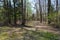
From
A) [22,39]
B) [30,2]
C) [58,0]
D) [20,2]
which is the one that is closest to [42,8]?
[30,2]

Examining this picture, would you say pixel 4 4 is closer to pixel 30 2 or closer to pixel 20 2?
pixel 20 2

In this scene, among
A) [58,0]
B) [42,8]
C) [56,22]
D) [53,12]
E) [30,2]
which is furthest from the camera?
[30,2]

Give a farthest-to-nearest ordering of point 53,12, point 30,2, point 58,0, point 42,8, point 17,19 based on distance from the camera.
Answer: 1. point 30,2
2. point 42,8
3. point 58,0
4. point 17,19
5. point 53,12

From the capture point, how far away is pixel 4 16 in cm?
1199

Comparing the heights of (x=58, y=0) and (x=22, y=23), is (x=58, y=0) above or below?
above

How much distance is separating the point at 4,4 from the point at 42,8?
6.40 m

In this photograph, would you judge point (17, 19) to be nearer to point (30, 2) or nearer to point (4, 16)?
point (4, 16)

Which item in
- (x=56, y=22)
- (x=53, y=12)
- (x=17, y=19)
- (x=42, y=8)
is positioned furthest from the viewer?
(x=42, y=8)

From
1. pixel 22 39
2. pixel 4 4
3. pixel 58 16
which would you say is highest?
pixel 4 4

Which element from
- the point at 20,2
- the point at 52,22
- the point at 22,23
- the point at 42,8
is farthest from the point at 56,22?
the point at 42,8

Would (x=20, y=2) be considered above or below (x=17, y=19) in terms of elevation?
above

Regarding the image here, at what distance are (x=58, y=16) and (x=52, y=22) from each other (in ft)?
2.35

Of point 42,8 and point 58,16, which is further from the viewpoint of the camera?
point 42,8

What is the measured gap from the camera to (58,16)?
1130 centimetres
